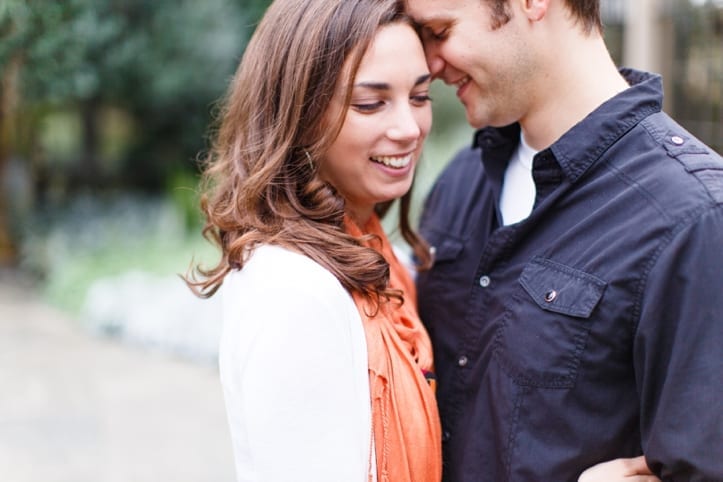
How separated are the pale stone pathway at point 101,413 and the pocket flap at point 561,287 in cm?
312

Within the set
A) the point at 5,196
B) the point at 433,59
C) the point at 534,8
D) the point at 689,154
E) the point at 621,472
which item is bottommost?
the point at 5,196

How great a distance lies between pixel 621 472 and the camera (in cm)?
195

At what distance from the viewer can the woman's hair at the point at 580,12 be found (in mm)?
2273

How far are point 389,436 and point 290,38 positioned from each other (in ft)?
3.32

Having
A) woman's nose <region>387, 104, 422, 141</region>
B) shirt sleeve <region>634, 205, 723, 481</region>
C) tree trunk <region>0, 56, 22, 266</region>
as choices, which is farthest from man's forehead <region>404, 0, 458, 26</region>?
tree trunk <region>0, 56, 22, 266</region>

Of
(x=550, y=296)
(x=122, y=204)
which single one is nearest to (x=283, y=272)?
(x=550, y=296)

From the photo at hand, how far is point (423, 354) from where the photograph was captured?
2.25 meters

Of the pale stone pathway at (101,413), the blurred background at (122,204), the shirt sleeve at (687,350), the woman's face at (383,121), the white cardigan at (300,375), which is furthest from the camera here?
the blurred background at (122,204)

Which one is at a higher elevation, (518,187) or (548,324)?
(518,187)

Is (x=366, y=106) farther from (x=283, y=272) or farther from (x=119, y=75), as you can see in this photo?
(x=119, y=75)

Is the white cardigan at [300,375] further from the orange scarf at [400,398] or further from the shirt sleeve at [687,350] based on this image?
the shirt sleeve at [687,350]

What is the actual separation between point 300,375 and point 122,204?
869 centimetres

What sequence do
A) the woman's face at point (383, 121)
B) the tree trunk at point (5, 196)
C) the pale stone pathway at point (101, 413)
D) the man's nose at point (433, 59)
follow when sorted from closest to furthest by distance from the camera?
the woman's face at point (383, 121) → the man's nose at point (433, 59) → the pale stone pathway at point (101, 413) → the tree trunk at point (5, 196)

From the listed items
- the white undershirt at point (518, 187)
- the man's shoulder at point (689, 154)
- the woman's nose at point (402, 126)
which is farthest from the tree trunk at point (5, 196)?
the man's shoulder at point (689, 154)
